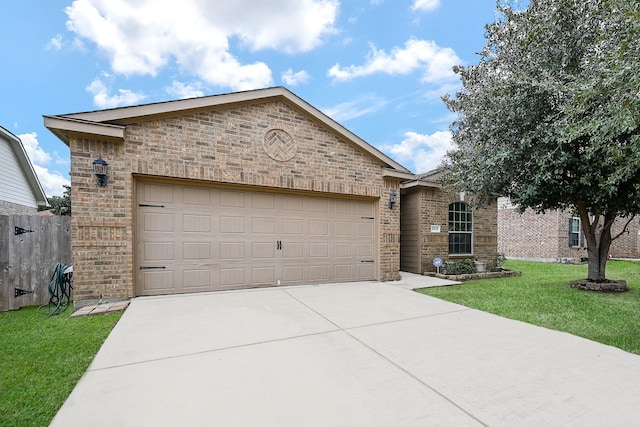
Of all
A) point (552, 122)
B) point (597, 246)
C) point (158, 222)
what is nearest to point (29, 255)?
point (158, 222)

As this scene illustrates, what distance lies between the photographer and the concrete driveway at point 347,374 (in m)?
2.07

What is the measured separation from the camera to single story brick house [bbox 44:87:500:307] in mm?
5148

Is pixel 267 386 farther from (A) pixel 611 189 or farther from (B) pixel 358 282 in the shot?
(A) pixel 611 189

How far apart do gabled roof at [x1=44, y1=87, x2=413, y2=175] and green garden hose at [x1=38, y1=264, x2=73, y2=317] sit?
233 centimetres

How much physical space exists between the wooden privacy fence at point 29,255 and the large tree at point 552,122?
894 centimetres

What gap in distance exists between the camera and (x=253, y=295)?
5.82 m

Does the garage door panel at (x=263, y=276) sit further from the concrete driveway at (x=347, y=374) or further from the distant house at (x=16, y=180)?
the distant house at (x=16, y=180)

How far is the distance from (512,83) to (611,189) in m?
2.68

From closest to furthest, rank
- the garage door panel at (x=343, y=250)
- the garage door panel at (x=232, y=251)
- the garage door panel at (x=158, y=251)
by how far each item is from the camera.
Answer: the garage door panel at (x=158, y=251)
the garage door panel at (x=232, y=251)
the garage door panel at (x=343, y=250)

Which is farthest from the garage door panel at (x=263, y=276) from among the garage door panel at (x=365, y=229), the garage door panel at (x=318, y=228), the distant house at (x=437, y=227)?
the distant house at (x=437, y=227)

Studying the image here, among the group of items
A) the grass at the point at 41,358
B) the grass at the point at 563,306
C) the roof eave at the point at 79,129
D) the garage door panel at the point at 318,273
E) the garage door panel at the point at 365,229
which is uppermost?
the roof eave at the point at 79,129

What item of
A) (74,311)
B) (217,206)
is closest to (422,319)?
(217,206)

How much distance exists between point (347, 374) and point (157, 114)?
5.56 m

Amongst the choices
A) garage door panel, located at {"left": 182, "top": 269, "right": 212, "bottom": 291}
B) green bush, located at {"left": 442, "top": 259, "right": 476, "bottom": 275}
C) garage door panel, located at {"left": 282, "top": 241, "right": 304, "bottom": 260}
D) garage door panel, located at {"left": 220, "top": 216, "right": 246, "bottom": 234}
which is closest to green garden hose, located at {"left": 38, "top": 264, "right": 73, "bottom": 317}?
garage door panel, located at {"left": 182, "top": 269, "right": 212, "bottom": 291}
